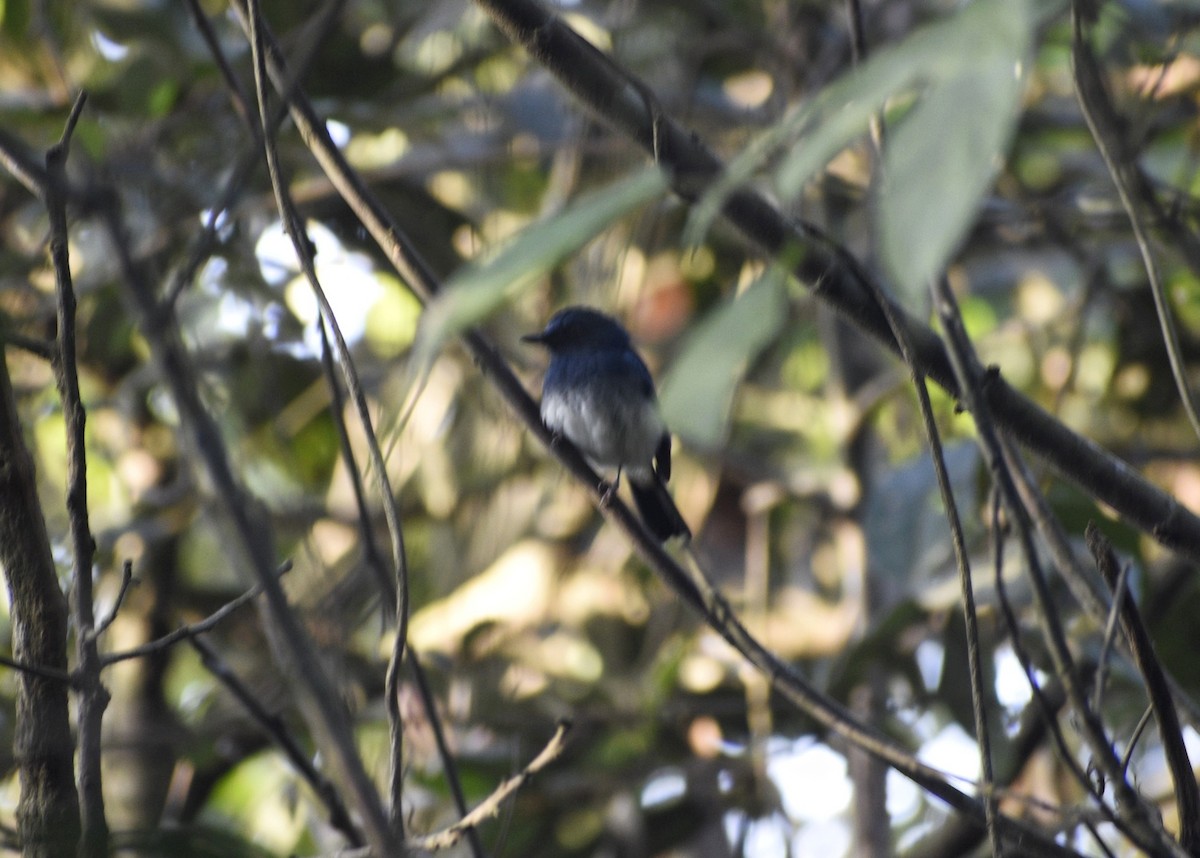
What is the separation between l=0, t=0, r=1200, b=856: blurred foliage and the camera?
3.82 metres

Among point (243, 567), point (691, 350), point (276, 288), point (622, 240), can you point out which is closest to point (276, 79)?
point (691, 350)

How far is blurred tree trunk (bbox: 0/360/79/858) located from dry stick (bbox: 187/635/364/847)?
276 mm

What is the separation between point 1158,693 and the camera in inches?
60.3

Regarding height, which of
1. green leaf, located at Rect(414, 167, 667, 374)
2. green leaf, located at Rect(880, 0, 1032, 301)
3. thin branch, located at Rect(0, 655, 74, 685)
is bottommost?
green leaf, located at Rect(880, 0, 1032, 301)

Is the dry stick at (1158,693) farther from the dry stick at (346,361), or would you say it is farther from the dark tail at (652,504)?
the dark tail at (652,504)

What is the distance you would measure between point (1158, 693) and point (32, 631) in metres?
1.44

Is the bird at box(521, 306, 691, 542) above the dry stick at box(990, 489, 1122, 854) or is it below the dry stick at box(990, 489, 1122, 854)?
above

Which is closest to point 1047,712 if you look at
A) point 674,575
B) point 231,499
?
point 674,575

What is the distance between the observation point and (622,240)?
3797mm

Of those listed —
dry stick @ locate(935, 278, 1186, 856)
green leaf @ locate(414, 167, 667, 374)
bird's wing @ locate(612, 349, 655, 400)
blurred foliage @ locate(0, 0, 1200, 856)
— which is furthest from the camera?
bird's wing @ locate(612, 349, 655, 400)

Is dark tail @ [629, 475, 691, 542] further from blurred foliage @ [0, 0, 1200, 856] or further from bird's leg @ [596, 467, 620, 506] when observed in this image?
bird's leg @ [596, 467, 620, 506]

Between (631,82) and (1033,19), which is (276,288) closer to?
(631,82)

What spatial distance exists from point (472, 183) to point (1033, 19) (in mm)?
4309

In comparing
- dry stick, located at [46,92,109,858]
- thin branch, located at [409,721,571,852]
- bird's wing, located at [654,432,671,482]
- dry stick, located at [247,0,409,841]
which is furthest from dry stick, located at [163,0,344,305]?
bird's wing, located at [654,432,671,482]
